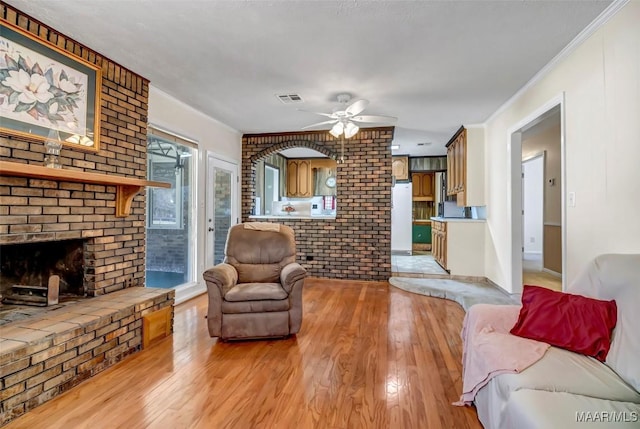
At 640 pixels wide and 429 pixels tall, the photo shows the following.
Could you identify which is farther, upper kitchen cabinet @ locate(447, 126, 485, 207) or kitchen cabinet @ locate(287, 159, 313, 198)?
kitchen cabinet @ locate(287, 159, 313, 198)

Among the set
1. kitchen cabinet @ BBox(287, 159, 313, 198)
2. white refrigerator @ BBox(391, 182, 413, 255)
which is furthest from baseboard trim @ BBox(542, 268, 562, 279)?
kitchen cabinet @ BBox(287, 159, 313, 198)

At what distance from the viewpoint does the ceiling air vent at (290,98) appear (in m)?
3.59

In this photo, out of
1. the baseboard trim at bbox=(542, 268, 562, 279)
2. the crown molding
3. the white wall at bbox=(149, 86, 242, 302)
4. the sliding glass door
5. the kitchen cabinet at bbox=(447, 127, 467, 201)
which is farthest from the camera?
the kitchen cabinet at bbox=(447, 127, 467, 201)

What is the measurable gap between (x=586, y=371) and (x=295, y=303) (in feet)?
6.54

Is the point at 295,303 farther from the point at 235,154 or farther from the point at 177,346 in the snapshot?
the point at 235,154

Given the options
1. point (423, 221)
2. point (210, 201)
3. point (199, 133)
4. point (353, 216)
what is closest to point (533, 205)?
point (423, 221)

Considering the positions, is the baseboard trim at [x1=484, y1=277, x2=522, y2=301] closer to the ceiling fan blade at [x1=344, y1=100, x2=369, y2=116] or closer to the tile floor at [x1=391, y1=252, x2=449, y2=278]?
the tile floor at [x1=391, y1=252, x2=449, y2=278]

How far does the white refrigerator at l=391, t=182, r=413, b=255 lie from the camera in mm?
7141

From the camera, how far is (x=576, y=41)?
7.92 ft

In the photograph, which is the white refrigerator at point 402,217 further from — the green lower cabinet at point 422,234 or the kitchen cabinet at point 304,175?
the kitchen cabinet at point 304,175

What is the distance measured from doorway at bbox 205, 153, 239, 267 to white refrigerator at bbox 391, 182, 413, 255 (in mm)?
3564

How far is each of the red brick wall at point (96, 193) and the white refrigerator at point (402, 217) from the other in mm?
5263

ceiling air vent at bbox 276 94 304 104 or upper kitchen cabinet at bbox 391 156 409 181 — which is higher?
ceiling air vent at bbox 276 94 304 104

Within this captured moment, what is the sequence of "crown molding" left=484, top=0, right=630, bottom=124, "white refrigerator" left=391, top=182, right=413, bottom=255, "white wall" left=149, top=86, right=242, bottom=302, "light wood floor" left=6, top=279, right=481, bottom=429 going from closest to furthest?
"light wood floor" left=6, top=279, right=481, bottom=429 → "crown molding" left=484, top=0, right=630, bottom=124 → "white wall" left=149, top=86, right=242, bottom=302 → "white refrigerator" left=391, top=182, right=413, bottom=255
